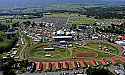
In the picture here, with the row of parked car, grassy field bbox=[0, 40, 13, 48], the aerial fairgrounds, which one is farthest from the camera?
grassy field bbox=[0, 40, 13, 48]

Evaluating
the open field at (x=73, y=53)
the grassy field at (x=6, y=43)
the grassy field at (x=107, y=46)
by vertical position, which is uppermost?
the grassy field at (x=6, y=43)

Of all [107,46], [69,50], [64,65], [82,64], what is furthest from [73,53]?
[107,46]

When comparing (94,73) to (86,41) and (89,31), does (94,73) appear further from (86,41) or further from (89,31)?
(89,31)

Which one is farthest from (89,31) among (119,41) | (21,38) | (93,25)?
(21,38)

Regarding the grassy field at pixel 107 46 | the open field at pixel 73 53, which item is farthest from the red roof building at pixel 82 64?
the grassy field at pixel 107 46

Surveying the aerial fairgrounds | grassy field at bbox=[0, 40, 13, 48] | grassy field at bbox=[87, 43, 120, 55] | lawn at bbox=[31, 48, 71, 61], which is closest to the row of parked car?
the aerial fairgrounds

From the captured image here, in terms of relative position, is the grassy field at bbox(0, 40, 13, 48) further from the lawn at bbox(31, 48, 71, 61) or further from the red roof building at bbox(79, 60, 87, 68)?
the red roof building at bbox(79, 60, 87, 68)

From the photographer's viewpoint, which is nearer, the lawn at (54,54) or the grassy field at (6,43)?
the lawn at (54,54)

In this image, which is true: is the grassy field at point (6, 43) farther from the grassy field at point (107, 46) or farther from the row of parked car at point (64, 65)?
the grassy field at point (107, 46)
